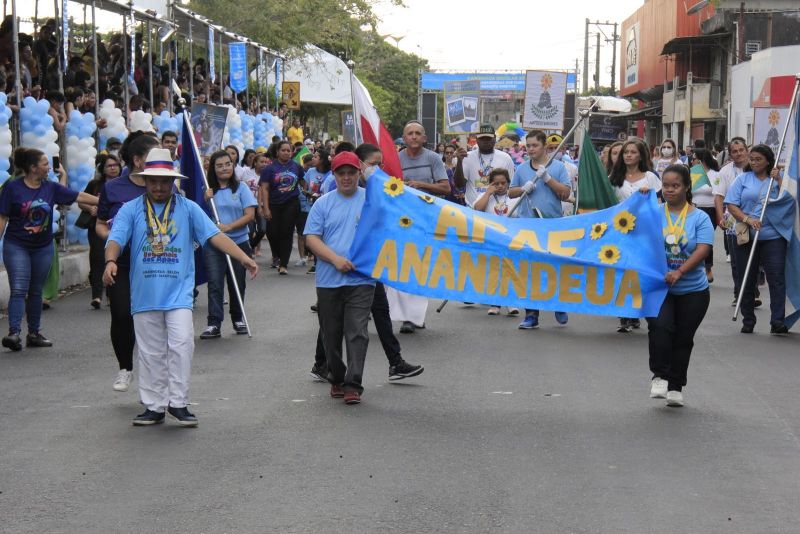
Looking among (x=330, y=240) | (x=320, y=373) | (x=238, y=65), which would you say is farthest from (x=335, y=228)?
(x=238, y=65)

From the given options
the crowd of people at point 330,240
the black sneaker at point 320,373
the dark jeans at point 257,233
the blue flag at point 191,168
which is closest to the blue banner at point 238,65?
the dark jeans at point 257,233

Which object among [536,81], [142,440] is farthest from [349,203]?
[536,81]

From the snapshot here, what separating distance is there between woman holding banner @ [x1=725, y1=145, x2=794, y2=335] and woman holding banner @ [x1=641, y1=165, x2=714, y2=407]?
4.09 metres

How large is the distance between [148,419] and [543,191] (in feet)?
19.6

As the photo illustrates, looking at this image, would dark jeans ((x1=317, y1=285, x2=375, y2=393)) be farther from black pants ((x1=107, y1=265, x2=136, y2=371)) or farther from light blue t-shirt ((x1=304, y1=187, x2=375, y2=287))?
black pants ((x1=107, y1=265, x2=136, y2=371))

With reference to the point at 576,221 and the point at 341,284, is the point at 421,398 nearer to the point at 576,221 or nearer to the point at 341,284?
the point at 341,284

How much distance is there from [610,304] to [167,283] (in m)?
3.09

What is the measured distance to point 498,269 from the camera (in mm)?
9273

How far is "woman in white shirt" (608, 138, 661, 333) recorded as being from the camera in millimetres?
12547

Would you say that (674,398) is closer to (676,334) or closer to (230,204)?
(676,334)

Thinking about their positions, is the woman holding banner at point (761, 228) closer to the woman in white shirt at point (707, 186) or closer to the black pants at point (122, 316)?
the woman in white shirt at point (707, 186)

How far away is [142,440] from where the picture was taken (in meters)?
7.52

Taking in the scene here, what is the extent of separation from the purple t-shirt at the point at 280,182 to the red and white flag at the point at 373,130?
19.4 feet

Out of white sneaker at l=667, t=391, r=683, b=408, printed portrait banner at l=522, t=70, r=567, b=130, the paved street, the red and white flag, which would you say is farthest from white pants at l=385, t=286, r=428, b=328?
printed portrait banner at l=522, t=70, r=567, b=130
